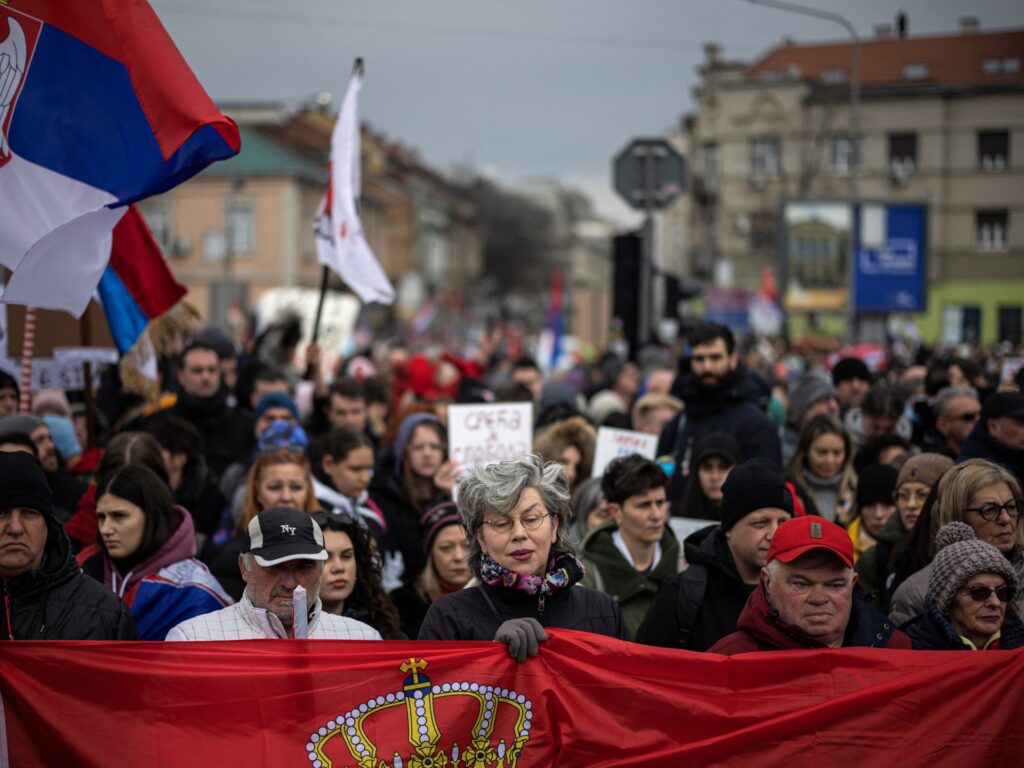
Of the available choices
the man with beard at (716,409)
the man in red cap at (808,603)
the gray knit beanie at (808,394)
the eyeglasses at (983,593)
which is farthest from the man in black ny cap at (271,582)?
the gray knit beanie at (808,394)

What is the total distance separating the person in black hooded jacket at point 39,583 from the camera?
442 cm

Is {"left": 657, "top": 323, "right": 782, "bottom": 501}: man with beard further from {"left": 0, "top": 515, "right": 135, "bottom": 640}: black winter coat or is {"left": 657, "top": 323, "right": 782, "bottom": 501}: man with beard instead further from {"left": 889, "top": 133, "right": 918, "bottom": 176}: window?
{"left": 889, "top": 133, "right": 918, "bottom": 176}: window

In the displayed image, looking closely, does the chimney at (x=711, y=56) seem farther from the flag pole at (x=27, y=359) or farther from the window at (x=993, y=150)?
the flag pole at (x=27, y=359)

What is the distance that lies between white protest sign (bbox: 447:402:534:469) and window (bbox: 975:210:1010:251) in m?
50.8

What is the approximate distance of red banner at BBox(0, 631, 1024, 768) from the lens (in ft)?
13.7

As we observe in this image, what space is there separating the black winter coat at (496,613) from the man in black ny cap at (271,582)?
435mm

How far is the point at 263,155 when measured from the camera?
60281mm

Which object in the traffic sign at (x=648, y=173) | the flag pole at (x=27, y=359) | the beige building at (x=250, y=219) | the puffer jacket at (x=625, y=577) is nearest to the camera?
the puffer jacket at (x=625, y=577)

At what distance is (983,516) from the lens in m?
5.00

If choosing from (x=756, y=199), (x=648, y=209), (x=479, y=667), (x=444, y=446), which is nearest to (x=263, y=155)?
(x=756, y=199)

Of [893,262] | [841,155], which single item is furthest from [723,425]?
[841,155]

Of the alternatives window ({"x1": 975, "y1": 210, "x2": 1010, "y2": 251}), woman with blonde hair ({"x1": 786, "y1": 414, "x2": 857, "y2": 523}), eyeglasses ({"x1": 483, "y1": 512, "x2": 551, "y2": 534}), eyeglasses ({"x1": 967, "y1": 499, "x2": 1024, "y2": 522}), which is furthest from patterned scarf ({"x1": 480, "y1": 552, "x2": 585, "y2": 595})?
window ({"x1": 975, "y1": 210, "x2": 1010, "y2": 251})

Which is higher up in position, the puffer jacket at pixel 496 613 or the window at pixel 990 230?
the window at pixel 990 230

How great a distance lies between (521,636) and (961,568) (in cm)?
152
